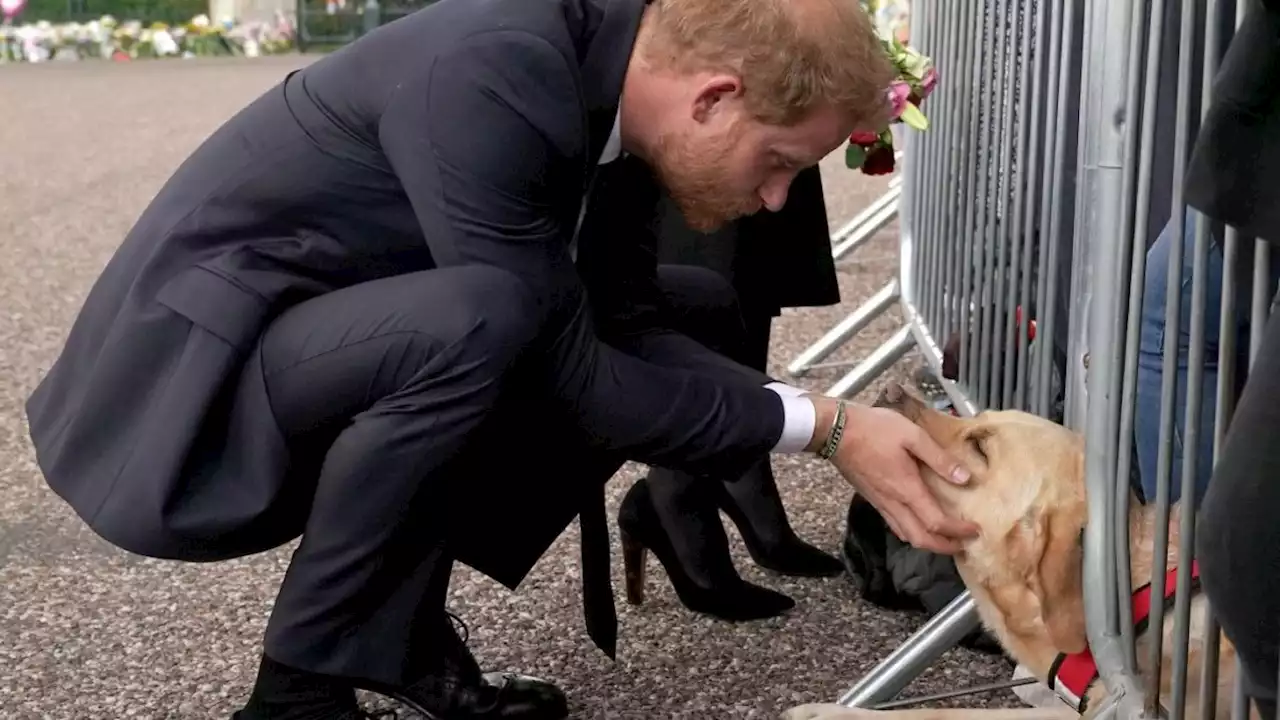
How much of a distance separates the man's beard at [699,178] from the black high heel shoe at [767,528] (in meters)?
0.77

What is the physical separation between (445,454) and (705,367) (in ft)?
1.28

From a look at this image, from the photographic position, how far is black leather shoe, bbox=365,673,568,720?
6.66 ft

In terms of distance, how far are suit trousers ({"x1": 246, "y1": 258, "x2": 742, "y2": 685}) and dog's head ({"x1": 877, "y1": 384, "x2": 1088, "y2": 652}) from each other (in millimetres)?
474

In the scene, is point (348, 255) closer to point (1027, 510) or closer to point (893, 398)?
point (893, 398)

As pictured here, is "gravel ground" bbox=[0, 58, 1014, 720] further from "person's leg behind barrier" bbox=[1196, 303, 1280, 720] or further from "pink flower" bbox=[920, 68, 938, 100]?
"person's leg behind barrier" bbox=[1196, 303, 1280, 720]

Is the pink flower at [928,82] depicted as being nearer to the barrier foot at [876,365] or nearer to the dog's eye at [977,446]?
the barrier foot at [876,365]

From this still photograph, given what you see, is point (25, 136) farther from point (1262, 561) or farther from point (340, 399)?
point (1262, 561)

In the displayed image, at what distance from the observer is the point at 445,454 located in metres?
1.71

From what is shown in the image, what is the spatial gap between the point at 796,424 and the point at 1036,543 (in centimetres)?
31

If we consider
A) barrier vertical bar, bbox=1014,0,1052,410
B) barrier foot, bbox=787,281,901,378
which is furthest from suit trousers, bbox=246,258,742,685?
barrier foot, bbox=787,281,901,378

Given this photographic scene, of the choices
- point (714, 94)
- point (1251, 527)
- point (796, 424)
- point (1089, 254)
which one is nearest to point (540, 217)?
point (714, 94)

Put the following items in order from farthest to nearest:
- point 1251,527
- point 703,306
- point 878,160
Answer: point 878,160 < point 703,306 < point 1251,527

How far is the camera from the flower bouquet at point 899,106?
2.51m

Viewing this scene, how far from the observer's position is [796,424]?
1.73 m
